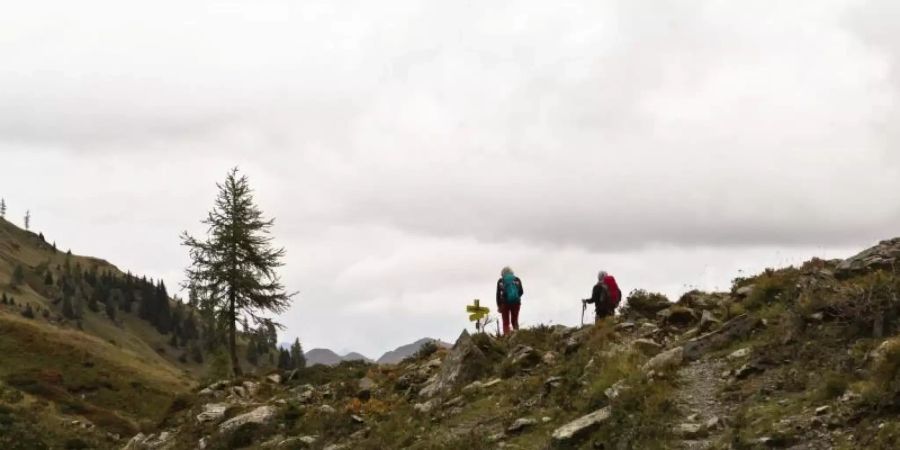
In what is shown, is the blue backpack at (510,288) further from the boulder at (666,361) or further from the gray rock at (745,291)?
the boulder at (666,361)

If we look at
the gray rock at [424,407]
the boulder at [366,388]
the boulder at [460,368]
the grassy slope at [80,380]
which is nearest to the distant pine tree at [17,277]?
the grassy slope at [80,380]

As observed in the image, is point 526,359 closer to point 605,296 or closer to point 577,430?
point 605,296

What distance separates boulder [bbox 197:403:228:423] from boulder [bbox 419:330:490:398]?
774cm

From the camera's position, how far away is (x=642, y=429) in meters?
10.7

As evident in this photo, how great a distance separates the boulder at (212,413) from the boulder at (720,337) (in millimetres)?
15025

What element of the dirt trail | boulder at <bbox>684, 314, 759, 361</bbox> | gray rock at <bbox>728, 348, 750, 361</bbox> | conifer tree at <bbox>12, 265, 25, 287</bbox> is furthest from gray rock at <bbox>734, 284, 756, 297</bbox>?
conifer tree at <bbox>12, 265, 25, 287</bbox>

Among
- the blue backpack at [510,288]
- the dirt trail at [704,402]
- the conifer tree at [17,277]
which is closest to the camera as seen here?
the dirt trail at [704,402]

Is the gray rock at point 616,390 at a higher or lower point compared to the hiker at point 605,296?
→ lower

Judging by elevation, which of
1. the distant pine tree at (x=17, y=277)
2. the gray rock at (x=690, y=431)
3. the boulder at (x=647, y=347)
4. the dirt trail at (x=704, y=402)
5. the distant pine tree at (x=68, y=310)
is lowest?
the gray rock at (x=690, y=431)

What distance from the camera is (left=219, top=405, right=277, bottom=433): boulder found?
19481 millimetres

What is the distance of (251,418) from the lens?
64.3ft

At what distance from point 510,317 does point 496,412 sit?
805cm

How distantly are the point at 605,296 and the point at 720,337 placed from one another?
644 cm

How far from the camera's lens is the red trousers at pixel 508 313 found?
22000 mm
